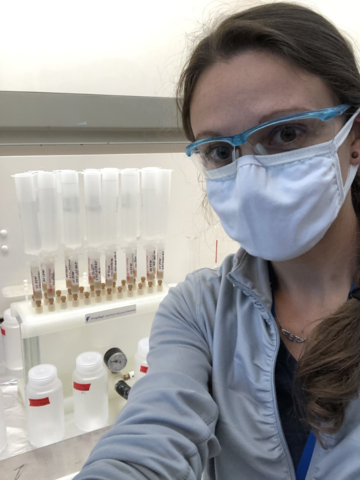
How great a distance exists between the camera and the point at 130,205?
4.42 feet

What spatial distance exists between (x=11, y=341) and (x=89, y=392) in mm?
391

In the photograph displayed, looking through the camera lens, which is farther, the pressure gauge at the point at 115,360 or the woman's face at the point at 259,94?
the pressure gauge at the point at 115,360

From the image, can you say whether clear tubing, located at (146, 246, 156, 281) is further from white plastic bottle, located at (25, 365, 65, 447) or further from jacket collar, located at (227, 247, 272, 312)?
jacket collar, located at (227, 247, 272, 312)

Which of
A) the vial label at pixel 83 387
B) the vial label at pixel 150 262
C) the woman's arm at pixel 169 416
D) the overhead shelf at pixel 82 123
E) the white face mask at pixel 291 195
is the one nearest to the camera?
the woman's arm at pixel 169 416

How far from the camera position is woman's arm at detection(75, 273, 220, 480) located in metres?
0.63

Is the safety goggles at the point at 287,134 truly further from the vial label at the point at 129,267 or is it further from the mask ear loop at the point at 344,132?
the vial label at the point at 129,267

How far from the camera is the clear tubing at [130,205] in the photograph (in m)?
1.32

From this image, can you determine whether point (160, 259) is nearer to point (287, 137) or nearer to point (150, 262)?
point (150, 262)

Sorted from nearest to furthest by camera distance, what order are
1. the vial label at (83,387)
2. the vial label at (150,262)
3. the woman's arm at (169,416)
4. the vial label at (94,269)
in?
the woman's arm at (169,416), the vial label at (83,387), the vial label at (94,269), the vial label at (150,262)

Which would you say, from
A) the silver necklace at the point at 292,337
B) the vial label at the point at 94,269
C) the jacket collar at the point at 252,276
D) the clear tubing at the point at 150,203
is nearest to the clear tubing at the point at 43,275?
the vial label at the point at 94,269

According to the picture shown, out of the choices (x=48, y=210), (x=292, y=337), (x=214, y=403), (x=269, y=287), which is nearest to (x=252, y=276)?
(x=269, y=287)

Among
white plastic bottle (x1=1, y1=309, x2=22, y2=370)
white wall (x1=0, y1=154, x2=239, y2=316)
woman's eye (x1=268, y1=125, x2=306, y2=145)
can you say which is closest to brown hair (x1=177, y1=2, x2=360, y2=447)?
woman's eye (x1=268, y1=125, x2=306, y2=145)

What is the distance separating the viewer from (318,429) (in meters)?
0.68

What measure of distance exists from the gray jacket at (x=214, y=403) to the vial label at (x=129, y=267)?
1.60 feet
